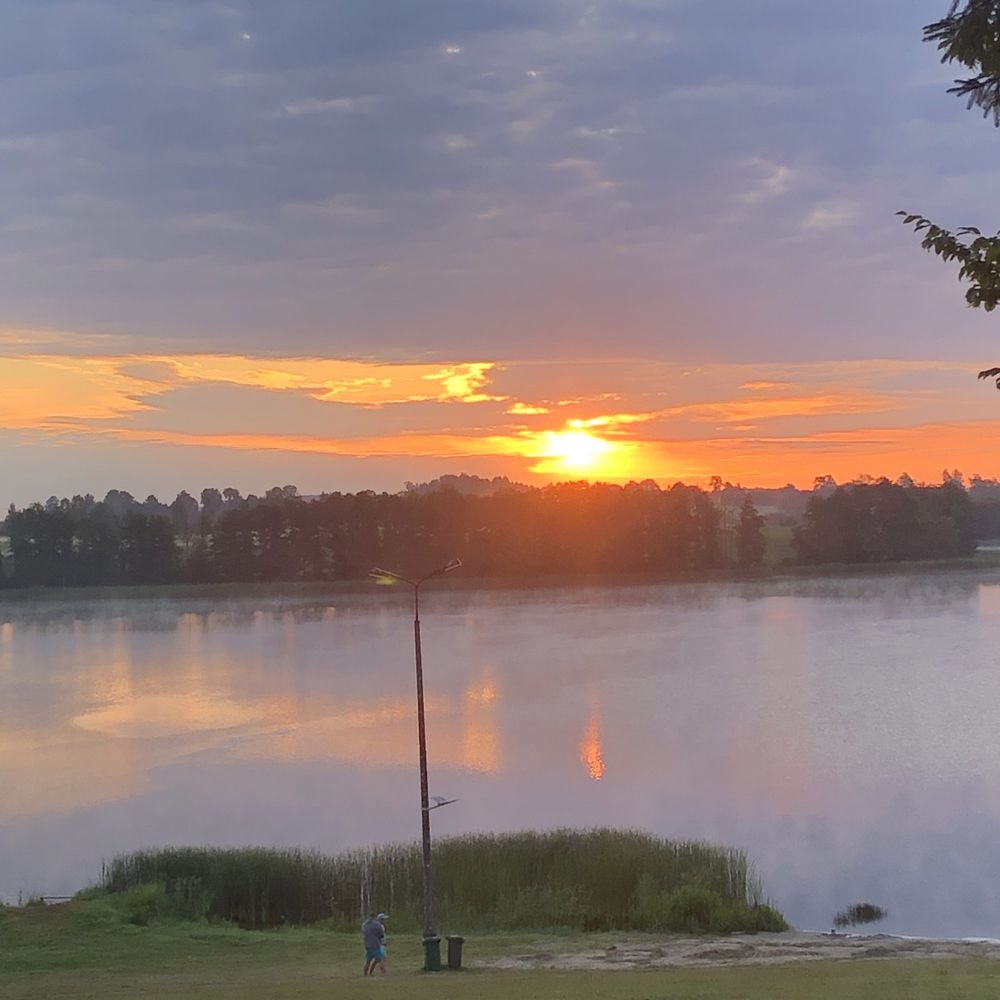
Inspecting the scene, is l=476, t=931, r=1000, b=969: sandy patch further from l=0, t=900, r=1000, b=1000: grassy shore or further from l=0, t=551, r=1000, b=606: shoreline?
l=0, t=551, r=1000, b=606: shoreline

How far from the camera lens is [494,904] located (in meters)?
22.8

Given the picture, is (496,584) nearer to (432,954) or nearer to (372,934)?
(432,954)

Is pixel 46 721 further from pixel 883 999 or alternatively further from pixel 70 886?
pixel 883 999

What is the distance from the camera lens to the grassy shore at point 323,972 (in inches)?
520

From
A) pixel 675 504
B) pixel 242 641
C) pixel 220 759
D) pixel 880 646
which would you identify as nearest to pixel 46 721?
pixel 220 759

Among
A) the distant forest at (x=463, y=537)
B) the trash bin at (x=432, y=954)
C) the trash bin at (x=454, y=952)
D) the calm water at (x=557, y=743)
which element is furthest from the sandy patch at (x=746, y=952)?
the distant forest at (x=463, y=537)

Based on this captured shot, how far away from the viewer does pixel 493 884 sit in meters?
23.3

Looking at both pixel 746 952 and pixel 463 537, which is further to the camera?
pixel 463 537

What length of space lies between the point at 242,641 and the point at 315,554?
27.3 metres

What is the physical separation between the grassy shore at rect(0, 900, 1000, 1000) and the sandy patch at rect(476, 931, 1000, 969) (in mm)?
612

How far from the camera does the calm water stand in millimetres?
28469

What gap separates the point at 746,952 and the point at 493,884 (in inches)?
264

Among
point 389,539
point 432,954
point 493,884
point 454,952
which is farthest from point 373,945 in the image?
point 389,539

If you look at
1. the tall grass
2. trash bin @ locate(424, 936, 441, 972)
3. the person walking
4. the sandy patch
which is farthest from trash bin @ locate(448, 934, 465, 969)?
the tall grass
